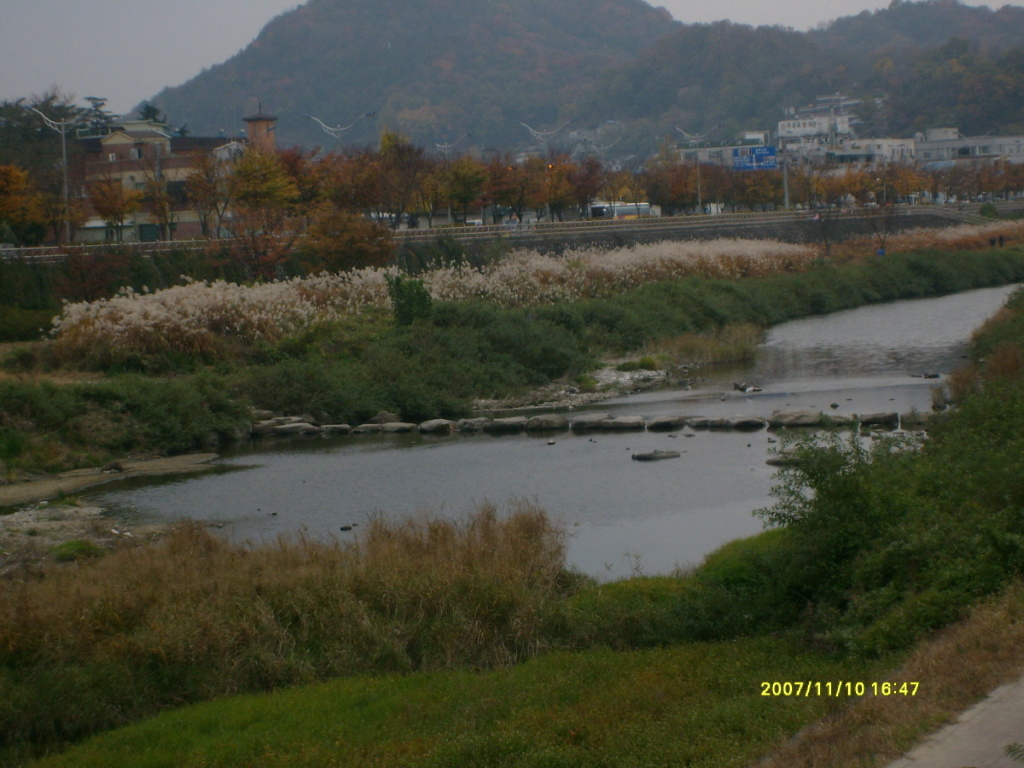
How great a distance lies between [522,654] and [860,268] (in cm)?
5984

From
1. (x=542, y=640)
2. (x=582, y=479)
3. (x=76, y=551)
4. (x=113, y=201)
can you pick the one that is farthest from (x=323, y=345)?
(x=542, y=640)

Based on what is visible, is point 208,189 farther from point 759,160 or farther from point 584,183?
point 759,160

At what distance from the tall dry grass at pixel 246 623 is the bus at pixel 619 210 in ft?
268

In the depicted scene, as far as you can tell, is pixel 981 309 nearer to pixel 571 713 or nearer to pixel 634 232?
pixel 634 232

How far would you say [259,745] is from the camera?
393 inches

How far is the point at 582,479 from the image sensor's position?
77.8 feet

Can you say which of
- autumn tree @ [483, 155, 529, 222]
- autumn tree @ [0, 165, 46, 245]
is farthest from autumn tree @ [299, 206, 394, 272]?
autumn tree @ [483, 155, 529, 222]

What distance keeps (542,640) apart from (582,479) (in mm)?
11198

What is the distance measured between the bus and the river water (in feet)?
192

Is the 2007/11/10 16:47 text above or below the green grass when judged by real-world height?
above

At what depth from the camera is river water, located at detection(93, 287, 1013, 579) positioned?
1931 centimetres

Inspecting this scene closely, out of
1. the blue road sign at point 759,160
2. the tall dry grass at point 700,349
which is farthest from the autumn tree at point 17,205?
the blue road sign at point 759,160

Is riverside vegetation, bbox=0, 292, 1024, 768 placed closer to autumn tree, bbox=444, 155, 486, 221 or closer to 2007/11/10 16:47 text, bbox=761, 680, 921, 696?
2007/11/10 16:47 text, bbox=761, 680, 921, 696

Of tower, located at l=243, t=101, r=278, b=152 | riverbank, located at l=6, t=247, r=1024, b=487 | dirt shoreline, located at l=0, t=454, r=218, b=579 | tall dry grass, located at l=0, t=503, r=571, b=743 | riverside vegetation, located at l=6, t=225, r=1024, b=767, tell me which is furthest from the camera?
tower, located at l=243, t=101, r=278, b=152
